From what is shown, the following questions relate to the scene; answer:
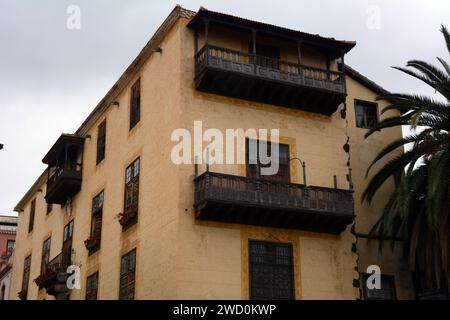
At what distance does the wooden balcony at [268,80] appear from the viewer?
2462 centimetres

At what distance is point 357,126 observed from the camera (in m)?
28.0

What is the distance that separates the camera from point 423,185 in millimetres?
24094

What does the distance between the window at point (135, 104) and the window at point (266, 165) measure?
5.51 metres

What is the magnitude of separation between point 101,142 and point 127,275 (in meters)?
7.76

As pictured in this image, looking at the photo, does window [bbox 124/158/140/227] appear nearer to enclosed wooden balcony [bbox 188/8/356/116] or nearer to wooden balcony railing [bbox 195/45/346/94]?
enclosed wooden balcony [bbox 188/8/356/116]

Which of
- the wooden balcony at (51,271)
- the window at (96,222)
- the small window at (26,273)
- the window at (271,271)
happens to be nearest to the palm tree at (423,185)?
the window at (271,271)

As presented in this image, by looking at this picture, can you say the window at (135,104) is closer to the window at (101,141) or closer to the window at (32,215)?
the window at (101,141)

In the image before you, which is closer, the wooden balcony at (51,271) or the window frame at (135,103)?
the window frame at (135,103)

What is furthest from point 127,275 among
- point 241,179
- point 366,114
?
point 366,114

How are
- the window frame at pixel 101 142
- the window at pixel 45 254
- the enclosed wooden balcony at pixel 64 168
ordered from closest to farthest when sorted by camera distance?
→ the window frame at pixel 101 142, the enclosed wooden balcony at pixel 64 168, the window at pixel 45 254

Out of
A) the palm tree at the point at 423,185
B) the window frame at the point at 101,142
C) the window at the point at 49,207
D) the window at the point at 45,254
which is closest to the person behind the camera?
the palm tree at the point at 423,185
